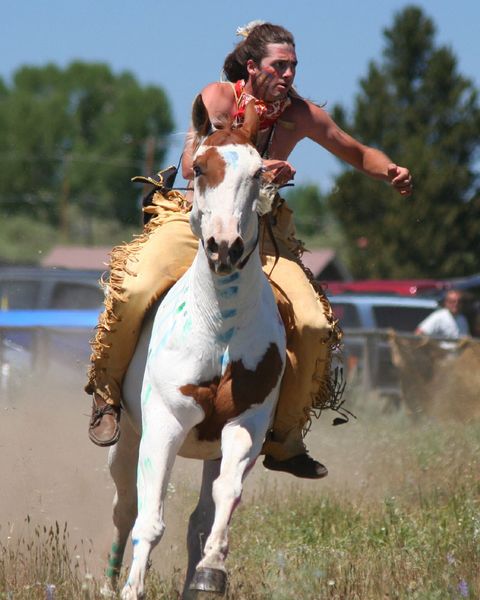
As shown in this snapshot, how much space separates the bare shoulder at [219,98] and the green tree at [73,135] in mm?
82864

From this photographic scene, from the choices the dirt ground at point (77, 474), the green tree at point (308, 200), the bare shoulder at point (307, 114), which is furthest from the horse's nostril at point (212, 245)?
the green tree at point (308, 200)

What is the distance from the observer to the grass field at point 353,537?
6781 mm

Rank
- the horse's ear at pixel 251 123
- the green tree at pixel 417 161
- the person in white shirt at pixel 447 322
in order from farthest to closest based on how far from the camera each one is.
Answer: the green tree at pixel 417 161 < the person in white shirt at pixel 447 322 < the horse's ear at pixel 251 123

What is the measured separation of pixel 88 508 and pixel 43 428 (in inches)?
44.3

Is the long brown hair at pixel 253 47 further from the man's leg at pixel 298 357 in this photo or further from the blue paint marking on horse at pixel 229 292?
the blue paint marking on horse at pixel 229 292

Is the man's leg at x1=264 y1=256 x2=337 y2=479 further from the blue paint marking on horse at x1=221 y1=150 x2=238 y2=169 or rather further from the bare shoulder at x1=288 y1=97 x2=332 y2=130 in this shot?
the blue paint marking on horse at x1=221 y1=150 x2=238 y2=169

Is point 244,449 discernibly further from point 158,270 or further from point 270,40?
point 270,40

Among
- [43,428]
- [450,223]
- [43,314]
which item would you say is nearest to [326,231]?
[450,223]

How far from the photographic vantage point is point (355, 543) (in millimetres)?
8664

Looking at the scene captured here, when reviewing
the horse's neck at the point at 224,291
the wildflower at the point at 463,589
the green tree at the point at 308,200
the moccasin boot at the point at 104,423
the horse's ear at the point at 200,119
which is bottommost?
the green tree at the point at 308,200

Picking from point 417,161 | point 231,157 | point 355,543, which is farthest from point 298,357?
point 417,161

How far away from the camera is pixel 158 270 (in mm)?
7191

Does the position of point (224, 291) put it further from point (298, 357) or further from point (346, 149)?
point (346, 149)

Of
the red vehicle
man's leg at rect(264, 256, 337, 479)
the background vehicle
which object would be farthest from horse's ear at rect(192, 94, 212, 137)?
the red vehicle
